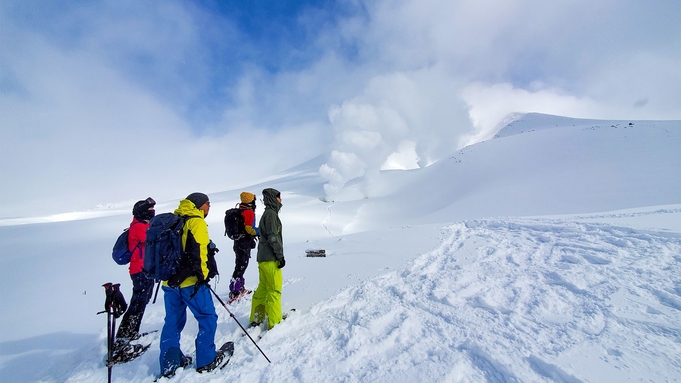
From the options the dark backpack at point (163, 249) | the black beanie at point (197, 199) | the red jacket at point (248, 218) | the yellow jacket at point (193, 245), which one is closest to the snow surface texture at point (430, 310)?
the yellow jacket at point (193, 245)

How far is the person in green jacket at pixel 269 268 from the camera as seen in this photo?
377 centimetres

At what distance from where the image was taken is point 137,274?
3867 millimetres

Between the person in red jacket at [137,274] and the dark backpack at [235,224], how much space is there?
1.24m

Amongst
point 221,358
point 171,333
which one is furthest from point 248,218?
point 221,358

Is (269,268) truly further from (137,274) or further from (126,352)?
(126,352)

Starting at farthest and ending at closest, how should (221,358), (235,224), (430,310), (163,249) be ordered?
1. (235,224)
2. (430,310)
3. (221,358)
4. (163,249)

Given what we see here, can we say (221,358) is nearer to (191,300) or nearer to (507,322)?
(191,300)

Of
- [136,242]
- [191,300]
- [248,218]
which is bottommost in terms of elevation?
[191,300]

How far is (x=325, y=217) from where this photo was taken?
21703 millimetres

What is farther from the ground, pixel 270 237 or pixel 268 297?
pixel 270 237

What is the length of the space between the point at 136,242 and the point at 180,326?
57.3 inches

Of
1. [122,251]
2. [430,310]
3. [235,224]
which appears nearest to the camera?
[430,310]

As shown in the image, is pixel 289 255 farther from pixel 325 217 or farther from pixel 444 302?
pixel 325 217

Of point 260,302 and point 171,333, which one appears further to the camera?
point 260,302
